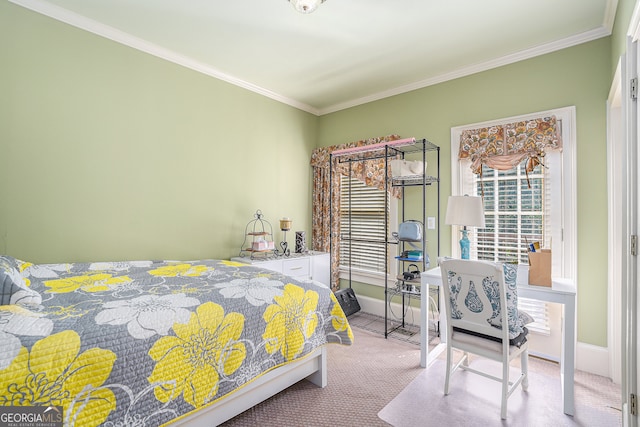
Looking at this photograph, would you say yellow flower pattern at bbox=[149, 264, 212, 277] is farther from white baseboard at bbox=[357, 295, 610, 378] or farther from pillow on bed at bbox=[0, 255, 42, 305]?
white baseboard at bbox=[357, 295, 610, 378]

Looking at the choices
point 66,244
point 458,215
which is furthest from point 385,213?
point 66,244

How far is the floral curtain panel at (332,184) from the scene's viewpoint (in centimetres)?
388

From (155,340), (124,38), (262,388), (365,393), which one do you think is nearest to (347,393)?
(365,393)

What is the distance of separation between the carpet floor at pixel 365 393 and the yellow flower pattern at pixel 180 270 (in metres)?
1.04

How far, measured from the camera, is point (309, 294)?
219cm

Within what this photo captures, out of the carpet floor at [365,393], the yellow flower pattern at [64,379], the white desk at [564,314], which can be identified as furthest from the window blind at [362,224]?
the yellow flower pattern at [64,379]

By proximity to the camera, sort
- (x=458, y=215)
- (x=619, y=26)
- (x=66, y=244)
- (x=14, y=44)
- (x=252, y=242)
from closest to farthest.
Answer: (x=619, y=26)
(x=14, y=44)
(x=66, y=244)
(x=458, y=215)
(x=252, y=242)

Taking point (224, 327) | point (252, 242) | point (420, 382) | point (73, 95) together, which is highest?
point (73, 95)

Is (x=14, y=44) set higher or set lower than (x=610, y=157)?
higher

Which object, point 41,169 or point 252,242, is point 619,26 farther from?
point 41,169

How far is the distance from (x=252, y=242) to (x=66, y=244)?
1.66 m

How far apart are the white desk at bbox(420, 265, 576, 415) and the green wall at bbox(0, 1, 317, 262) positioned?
7.12ft

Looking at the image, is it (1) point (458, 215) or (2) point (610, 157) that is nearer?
(2) point (610, 157)

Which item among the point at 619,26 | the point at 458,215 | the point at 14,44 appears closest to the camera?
the point at 619,26
